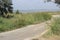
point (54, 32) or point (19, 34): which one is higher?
point (54, 32)

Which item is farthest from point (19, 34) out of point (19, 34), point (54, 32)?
point (54, 32)

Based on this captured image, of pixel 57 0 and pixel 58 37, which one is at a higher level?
pixel 57 0

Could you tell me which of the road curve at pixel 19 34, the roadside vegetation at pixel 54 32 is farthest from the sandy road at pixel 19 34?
the roadside vegetation at pixel 54 32

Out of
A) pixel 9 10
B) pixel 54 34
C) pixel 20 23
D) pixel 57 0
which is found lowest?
pixel 9 10

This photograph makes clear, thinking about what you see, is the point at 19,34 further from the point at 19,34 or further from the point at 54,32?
the point at 54,32

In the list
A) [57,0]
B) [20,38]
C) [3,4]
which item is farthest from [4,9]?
[20,38]

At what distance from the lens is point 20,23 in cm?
2320

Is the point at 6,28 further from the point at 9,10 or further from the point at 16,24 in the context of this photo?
the point at 9,10

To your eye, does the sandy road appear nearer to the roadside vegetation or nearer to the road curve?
the road curve

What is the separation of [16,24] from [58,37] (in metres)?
8.04

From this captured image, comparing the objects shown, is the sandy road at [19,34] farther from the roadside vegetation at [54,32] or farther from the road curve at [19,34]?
the roadside vegetation at [54,32]

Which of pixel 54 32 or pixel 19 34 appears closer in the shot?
pixel 54 32

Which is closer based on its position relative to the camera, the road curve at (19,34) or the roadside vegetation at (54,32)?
the roadside vegetation at (54,32)

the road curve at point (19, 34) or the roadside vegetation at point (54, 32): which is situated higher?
the roadside vegetation at point (54, 32)
